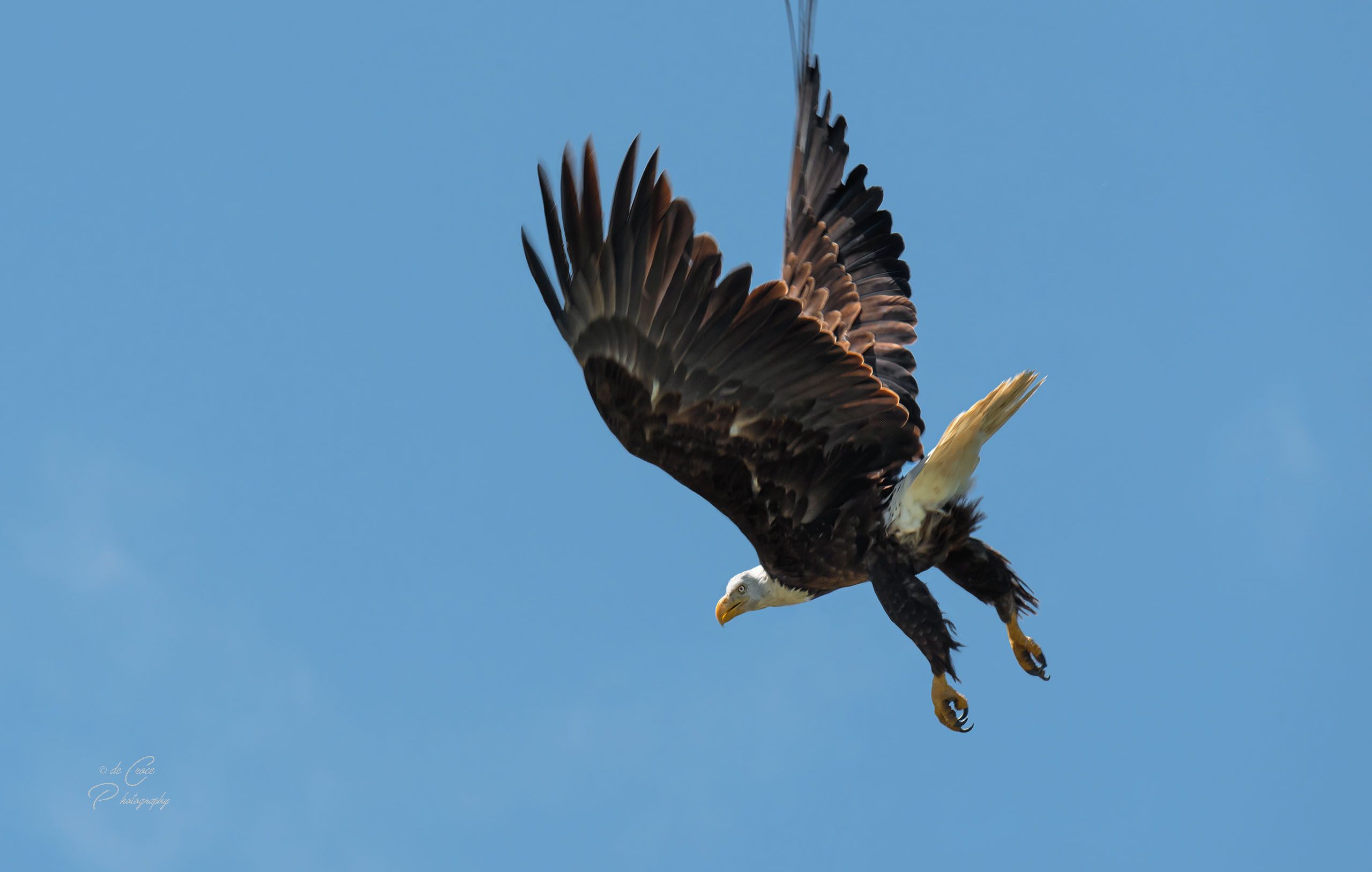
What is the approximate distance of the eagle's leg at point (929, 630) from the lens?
8859 millimetres

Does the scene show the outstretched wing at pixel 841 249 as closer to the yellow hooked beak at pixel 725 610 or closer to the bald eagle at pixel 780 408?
the bald eagle at pixel 780 408

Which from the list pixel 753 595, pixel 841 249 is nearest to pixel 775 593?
pixel 753 595

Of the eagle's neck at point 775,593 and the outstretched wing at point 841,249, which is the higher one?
→ the outstretched wing at point 841,249

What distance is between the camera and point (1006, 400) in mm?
8688

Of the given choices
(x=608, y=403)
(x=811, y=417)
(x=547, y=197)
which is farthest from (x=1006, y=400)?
(x=547, y=197)

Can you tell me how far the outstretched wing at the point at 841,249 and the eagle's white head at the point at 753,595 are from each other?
1326mm

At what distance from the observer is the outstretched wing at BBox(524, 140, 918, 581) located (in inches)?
313

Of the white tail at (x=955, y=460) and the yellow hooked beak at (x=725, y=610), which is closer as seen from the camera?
the white tail at (x=955, y=460)

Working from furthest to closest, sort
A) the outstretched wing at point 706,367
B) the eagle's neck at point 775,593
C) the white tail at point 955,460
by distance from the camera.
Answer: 1. the eagle's neck at point 775,593
2. the white tail at point 955,460
3. the outstretched wing at point 706,367

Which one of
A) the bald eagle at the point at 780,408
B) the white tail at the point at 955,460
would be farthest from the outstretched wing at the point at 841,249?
the white tail at the point at 955,460

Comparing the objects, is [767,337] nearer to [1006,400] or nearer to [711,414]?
[711,414]

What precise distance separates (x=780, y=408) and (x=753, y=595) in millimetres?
1846

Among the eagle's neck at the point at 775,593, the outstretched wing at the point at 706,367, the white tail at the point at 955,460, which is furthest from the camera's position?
the eagle's neck at the point at 775,593

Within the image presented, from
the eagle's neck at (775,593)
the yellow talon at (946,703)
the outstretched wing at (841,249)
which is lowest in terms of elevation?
the yellow talon at (946,703)
